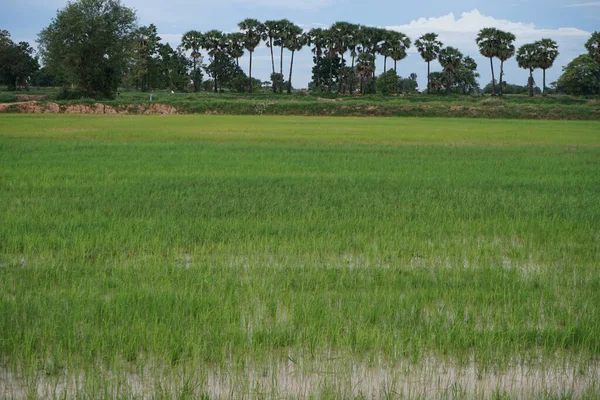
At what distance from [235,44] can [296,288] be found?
93.2 m

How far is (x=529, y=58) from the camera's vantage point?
297 feet

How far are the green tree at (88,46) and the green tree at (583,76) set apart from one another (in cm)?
5900

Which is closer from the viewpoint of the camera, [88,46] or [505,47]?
[88,46]

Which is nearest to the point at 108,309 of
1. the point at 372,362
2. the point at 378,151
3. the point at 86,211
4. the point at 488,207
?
the point at 372,362

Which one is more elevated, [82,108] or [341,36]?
[341,36]

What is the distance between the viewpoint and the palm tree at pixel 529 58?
8994 centimetres

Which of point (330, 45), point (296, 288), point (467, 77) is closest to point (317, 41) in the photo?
point (330, 45)

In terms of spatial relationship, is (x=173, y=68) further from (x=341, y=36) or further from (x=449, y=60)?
(x=449, y=60)

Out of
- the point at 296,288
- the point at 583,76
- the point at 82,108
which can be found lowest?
the point at 296,288

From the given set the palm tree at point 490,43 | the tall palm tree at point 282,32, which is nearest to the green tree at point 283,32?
the tall palm tree at point 282,32

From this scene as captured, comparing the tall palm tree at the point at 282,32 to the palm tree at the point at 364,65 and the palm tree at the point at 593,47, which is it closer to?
the palm tree at the point at 364,65

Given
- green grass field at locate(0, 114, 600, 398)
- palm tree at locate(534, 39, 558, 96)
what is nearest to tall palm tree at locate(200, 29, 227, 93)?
palm tree at locate(534, 39, 558, 96)

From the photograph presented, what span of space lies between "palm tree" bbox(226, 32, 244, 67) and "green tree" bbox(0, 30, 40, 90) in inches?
1103

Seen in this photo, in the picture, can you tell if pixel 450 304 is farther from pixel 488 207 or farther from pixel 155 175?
pixel 155 175
